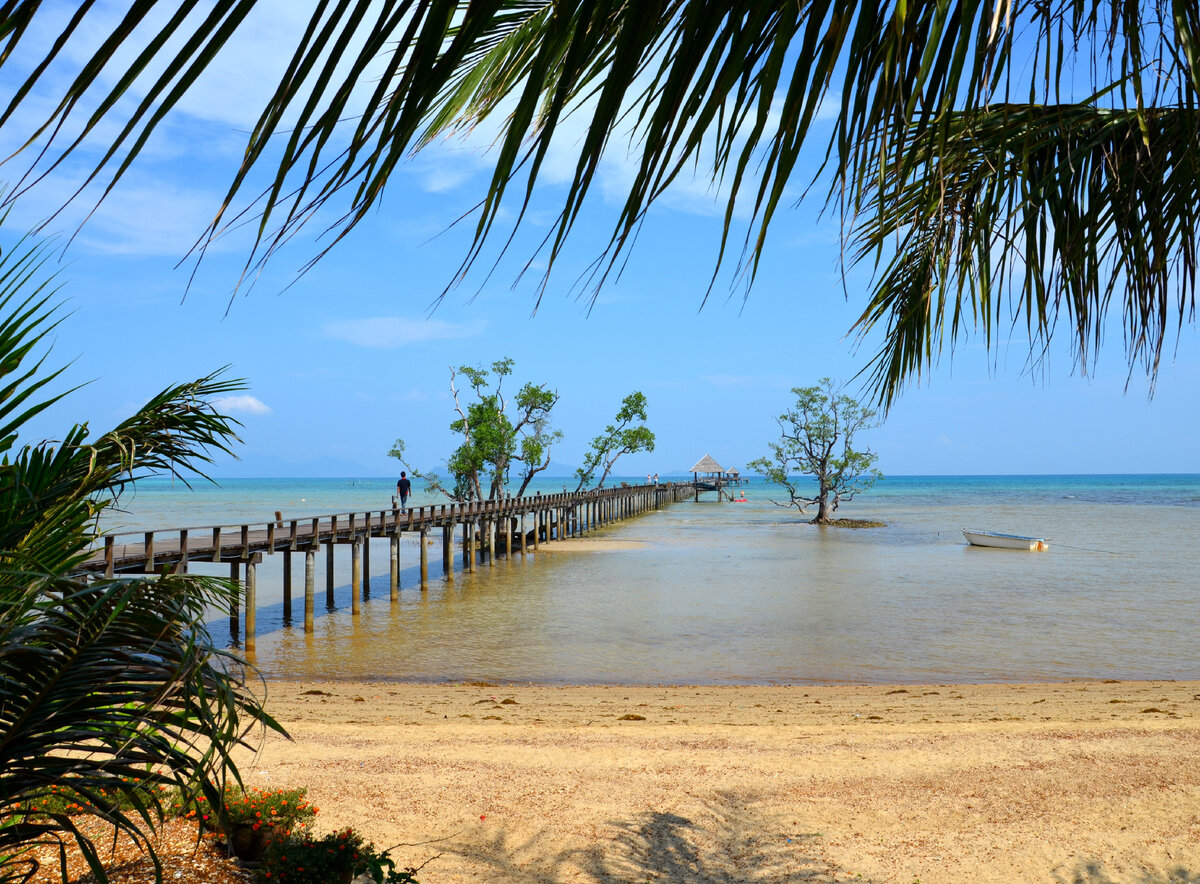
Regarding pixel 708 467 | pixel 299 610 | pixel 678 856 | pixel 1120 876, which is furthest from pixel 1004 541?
pixel 708 467

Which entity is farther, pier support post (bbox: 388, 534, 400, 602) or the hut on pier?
the hut on pier

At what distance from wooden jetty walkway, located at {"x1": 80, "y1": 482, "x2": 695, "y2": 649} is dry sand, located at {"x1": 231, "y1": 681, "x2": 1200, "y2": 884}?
2410mm

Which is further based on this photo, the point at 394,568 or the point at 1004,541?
the point at 1004,541

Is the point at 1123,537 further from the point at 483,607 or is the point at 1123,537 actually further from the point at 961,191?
the point at 961,191

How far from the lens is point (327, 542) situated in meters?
23.8

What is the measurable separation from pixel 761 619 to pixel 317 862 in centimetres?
1732

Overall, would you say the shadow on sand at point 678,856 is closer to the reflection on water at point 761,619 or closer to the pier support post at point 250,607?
the reflection on water at point 761,619

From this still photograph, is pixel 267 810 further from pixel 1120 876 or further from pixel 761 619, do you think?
pixel 761 619

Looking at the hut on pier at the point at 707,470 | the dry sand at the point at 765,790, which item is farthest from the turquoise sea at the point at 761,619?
the hut on pier at the point at 707,470

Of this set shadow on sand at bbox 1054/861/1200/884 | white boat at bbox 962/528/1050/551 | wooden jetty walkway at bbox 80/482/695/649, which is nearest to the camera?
shadow on sand at bbox 1054/861/1200/884

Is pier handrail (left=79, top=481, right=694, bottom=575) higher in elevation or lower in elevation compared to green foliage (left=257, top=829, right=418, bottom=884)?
higher

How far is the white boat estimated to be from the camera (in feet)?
127

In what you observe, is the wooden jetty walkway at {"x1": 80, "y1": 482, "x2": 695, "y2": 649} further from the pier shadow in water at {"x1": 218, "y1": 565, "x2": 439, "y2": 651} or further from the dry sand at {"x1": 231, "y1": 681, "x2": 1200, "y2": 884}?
the dry sand at {"x1": 231, "y1": 681, "x2": 1200, "y2": 884}

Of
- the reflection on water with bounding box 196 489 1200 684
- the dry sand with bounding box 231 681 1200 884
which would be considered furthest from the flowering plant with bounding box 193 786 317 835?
the reflection on water with bounding box 196 489 1200 684
